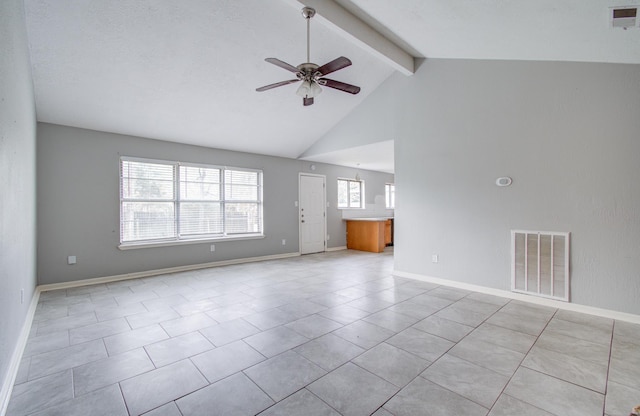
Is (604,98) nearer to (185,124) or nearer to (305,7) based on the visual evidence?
(305,7)

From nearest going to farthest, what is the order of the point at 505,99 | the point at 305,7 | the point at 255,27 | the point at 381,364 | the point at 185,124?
the point at 381,364 < the point at 305,7 < the point at 255,27 < the point at 505,99 < the point at 185,124

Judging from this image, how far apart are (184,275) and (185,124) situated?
2576 millimetres

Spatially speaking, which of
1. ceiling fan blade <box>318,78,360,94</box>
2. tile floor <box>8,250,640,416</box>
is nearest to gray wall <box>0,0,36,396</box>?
tile floor <box>8,250,640,416</box>

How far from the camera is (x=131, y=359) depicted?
232 centimetres

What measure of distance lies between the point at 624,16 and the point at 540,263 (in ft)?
8.28

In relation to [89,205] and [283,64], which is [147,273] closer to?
[89,205]

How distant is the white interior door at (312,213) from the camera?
24.4ft

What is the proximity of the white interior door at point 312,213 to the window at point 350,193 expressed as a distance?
72cm

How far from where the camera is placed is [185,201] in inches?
220

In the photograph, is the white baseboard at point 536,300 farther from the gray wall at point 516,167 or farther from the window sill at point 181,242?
the window sill at point 181,242

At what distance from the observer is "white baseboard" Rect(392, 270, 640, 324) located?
3.04 metres

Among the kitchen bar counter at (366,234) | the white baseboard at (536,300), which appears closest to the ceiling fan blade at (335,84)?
the white baseboard at (536,300)

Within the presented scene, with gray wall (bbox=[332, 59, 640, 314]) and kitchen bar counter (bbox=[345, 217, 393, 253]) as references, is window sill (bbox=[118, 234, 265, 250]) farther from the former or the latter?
gray wall (bbox=[332, 59, 640, 314])

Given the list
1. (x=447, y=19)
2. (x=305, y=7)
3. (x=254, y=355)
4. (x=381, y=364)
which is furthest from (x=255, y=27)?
(x=381, y=364)
